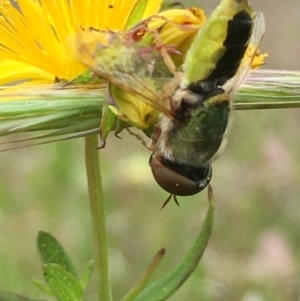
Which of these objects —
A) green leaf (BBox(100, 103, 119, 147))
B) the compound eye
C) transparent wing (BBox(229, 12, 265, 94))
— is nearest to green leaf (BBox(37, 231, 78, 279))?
the compound eye

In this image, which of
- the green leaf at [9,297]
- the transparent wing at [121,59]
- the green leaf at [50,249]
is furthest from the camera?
the green leaf at [50,249]

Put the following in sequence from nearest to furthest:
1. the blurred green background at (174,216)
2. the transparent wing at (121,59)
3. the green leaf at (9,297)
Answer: the transparent wing at (121,59)
the green leaf at (9,297)
the blurred green background at (174,216)

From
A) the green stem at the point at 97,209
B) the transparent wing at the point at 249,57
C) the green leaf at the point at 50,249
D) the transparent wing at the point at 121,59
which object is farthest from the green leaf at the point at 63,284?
the transparent wing at the point at 249,57

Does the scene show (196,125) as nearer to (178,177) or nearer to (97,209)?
(178,177)

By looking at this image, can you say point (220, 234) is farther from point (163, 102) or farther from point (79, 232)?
point (163, 102)

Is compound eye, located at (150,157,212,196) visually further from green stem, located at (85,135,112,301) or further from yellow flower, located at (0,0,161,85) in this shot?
yellow flower, located at (0,0,161,85)

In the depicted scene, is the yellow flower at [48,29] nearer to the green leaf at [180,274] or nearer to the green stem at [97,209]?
the green stem at [97,209]

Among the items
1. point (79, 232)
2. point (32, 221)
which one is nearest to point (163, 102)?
point (79, 232)
